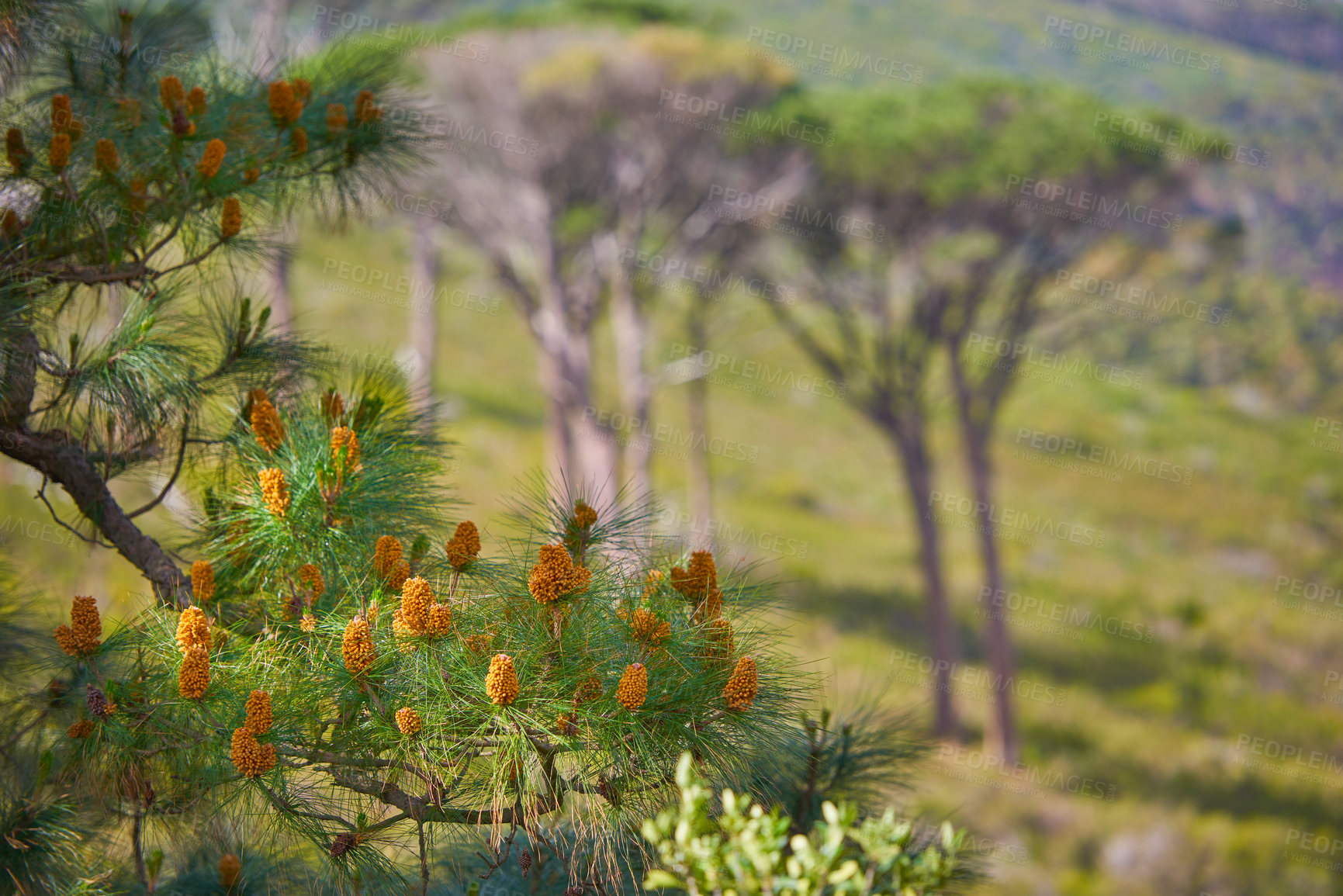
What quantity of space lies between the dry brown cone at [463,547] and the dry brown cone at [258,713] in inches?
17.0

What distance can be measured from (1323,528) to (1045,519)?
5.29m

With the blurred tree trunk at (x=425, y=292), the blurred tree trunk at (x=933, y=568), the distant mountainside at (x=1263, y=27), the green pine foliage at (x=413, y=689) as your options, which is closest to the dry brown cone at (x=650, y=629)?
the green pine foliage at (x=413, y=689)

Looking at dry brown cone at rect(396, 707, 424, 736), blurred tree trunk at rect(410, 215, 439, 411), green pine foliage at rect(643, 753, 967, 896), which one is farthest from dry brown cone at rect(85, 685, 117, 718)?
blurred tree trunk at rect(410, 215, 439, 411)

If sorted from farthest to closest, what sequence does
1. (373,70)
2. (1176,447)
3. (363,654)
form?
(1176,447), (373,70), (363,654)

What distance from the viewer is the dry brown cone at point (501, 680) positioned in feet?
5.32

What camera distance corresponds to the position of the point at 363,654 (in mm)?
1716

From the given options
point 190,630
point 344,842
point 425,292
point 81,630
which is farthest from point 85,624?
Answer: point 425,292

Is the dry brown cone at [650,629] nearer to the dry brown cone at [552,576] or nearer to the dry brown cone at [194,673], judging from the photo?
the dry brown cone at [552,576]

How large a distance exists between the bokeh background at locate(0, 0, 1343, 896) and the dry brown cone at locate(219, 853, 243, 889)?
394cm

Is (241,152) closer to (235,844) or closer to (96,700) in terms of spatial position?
(96,700)

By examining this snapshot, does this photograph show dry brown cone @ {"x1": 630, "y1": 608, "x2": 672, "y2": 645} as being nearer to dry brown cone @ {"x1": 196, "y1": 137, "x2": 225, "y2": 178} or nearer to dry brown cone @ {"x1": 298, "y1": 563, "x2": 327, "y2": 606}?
dry brown cone @ {"x1": 298, "y1": 563, "x2": 327, "y2": 606}

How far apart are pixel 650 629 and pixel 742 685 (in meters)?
0.21

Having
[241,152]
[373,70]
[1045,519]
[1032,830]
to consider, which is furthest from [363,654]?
[1045,519]

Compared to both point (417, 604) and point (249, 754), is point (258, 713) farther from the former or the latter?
point (417, 604)
